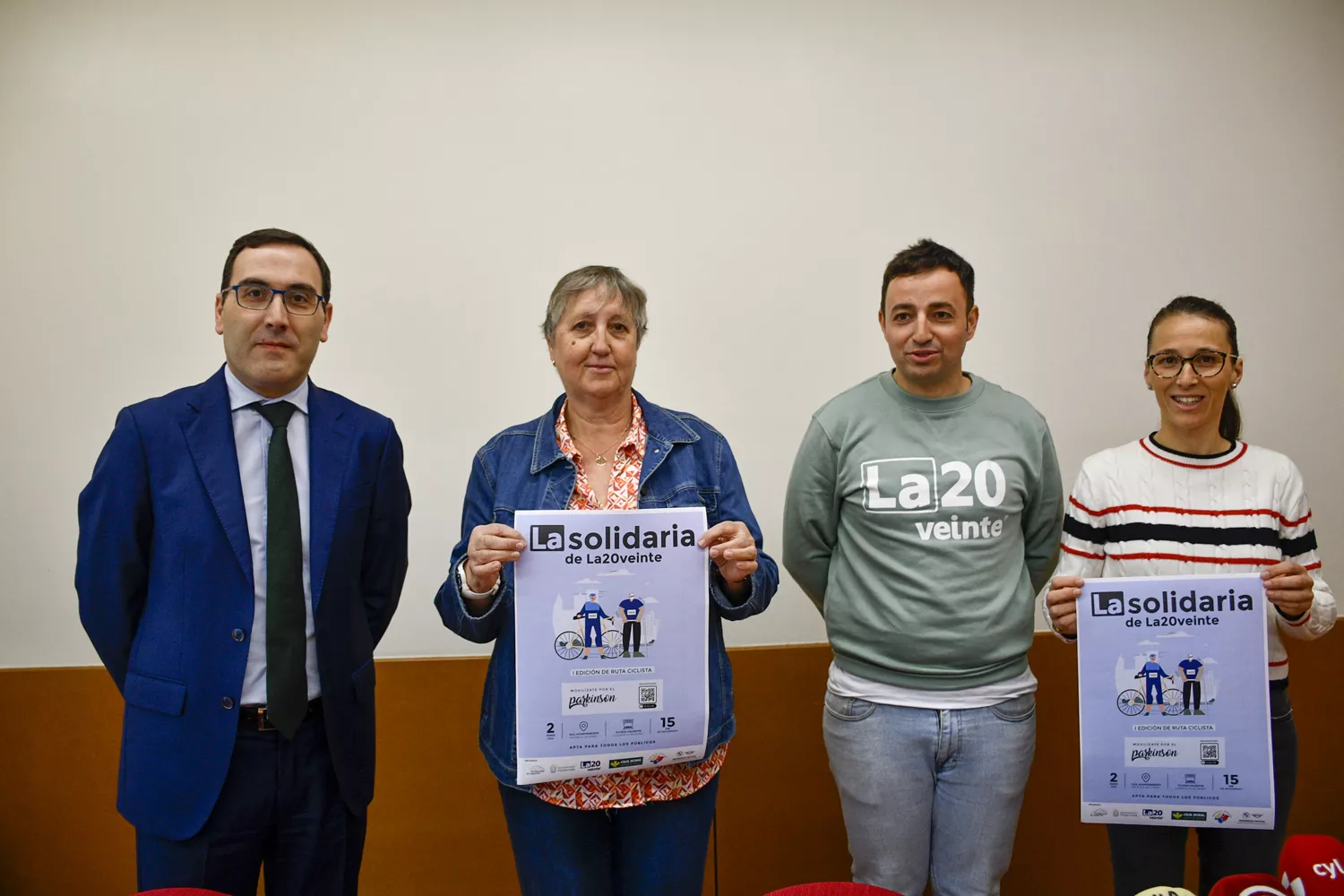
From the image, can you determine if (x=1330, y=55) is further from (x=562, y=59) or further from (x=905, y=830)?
(x=905, y=830)

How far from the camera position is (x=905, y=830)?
2.02 meters

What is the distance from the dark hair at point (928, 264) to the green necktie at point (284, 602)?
4.83 ft

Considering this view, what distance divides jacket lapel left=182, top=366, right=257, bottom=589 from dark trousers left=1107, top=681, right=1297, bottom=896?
212cm

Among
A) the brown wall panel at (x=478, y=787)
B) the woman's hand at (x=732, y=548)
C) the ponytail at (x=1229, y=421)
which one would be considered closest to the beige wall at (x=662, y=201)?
the brown wall panel at (x=478, y=787)

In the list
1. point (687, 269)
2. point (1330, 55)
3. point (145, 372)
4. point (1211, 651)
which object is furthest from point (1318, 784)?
point (145, 372)

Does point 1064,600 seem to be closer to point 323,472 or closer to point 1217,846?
point 1217,846

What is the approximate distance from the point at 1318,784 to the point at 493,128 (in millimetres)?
3859

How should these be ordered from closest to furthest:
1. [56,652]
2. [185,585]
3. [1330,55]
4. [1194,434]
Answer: [185,585] → [1194,434] → [56,652] → [1330,55]

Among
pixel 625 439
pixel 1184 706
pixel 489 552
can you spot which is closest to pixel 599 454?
pixel 625 439

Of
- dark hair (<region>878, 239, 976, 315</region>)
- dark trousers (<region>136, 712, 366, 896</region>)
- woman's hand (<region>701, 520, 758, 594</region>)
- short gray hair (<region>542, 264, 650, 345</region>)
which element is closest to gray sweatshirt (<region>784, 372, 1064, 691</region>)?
dark hair (<region>878, 239, 976, 315</region>)

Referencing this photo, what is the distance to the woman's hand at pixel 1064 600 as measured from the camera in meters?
1.99

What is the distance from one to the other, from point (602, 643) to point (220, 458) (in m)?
0.89

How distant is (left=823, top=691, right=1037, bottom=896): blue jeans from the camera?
2.00 meters

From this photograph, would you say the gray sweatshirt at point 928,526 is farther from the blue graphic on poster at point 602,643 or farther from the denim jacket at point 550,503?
the blue graphic on poster at point 602,643
